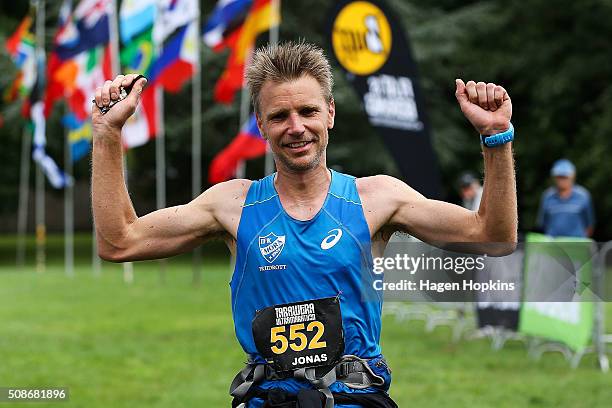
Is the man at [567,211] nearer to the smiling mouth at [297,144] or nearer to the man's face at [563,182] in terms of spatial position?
the man's face at [563,182]

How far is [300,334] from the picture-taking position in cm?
378

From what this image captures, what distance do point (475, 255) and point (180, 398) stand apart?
5.69 meters

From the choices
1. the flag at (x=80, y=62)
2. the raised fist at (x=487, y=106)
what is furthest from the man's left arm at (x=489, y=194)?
the flag at (x=80, y=62)

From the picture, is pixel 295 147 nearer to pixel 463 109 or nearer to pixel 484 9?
pixel 463 109

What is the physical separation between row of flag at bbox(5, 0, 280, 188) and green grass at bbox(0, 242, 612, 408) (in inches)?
128

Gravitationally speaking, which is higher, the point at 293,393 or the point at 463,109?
the point at 463,109

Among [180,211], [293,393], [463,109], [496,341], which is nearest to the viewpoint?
[463,109]

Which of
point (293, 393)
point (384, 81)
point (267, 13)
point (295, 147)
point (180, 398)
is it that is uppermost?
point (267, 13)

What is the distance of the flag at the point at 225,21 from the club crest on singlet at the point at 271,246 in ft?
53.4

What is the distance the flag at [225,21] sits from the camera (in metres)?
19.7

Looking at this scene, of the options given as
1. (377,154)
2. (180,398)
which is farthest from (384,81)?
(377,154)

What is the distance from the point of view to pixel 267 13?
19.5 metres

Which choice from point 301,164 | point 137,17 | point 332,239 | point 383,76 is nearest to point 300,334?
point 332,239

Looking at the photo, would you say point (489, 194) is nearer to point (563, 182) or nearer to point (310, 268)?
point (310, 268)
